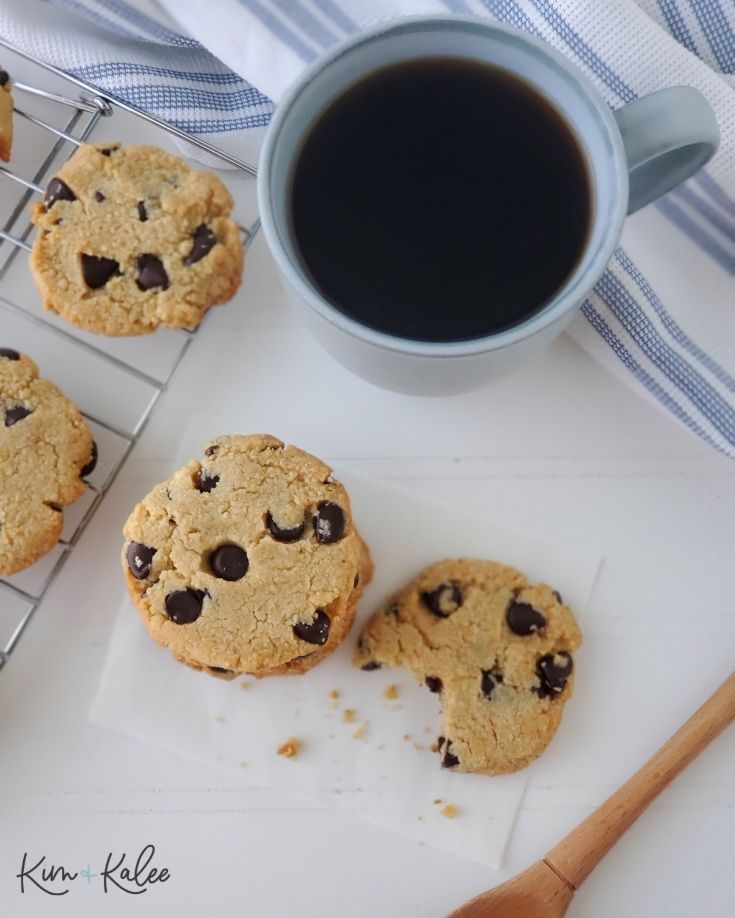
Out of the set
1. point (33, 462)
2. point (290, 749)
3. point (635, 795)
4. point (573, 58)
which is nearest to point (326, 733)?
point (290, 749)

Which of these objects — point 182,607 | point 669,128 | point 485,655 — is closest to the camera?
point 669,128

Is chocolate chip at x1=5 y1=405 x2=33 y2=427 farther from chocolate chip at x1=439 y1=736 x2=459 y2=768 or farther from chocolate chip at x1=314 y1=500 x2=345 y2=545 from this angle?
chocolate chip at x1=439 y1=736 x2=459 y2=768

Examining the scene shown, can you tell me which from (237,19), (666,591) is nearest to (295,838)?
(666,591)

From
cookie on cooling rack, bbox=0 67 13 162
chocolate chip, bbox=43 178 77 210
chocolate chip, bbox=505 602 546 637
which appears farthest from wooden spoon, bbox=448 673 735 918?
cookie on cooling rack, bbox=0 67 13 162

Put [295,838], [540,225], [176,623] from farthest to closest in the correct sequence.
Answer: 1. [295,838]
2. [176,623]
3. [540,225]

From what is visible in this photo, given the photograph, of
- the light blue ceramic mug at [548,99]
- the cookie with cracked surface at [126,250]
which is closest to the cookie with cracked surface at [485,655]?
the light blue ceramic mug at [548,99]

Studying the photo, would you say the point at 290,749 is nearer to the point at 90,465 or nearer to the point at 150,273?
the point at 90,465

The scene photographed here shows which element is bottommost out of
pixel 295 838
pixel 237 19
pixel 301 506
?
pixel 295 838

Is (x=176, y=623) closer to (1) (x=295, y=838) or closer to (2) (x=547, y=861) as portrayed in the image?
(1) (x=295, y=838)
